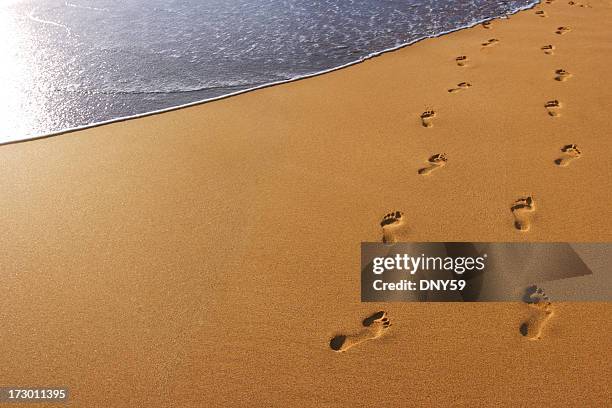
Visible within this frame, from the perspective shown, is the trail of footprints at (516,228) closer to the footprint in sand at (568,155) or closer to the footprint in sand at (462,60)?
the footprint in sand at (568,155)

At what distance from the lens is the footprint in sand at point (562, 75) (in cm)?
470

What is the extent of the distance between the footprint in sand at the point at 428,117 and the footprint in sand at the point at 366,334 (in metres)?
2.17

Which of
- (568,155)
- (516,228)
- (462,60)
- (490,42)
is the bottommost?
(516,228)

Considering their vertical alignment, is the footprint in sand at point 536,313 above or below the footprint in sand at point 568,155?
below

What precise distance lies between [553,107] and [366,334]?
3116 mm

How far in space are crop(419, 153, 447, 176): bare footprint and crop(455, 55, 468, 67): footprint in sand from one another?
215 centimetres

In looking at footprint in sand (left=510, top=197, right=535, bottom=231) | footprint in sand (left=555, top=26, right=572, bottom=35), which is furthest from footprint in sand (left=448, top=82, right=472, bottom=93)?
footprint in sand (left=555, top=26, right=572, bottom=35)

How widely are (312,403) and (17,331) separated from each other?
173 cm

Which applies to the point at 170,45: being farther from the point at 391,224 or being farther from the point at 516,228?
the point at 516,228

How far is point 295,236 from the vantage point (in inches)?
119

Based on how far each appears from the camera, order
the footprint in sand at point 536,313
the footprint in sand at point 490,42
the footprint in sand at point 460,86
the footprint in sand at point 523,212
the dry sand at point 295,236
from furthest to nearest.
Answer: the footprint in sand at point 490,42, the footprint in sand at point 460,86, the footprint in sand at point 523,212, the footprint in sand at point 536,313, the dry sand at point 295,236

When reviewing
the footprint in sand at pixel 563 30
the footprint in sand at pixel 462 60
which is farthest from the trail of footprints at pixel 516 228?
the footprint in sand at pixel 563 30

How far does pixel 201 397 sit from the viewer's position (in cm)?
219

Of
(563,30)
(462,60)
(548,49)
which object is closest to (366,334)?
(462,60)
